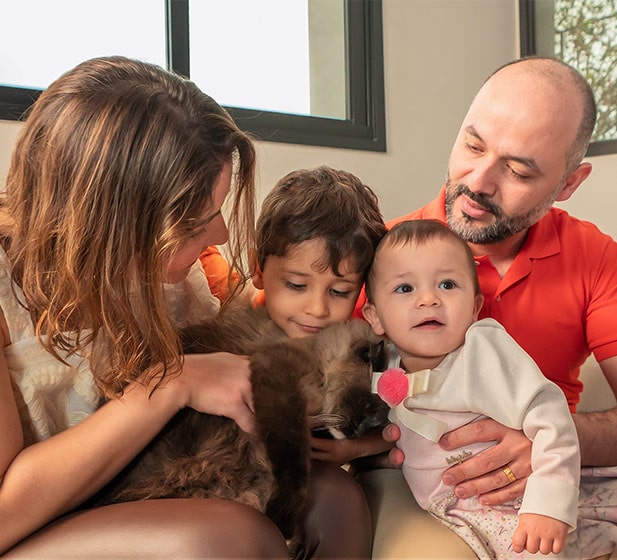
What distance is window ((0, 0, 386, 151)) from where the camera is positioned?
8.71ft

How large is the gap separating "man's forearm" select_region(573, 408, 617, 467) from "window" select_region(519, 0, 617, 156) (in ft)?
6.11

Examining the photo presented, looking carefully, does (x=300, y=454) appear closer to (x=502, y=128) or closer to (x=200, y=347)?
(x=200, y=347)

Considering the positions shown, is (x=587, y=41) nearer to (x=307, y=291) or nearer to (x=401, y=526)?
(x=307, y=291)

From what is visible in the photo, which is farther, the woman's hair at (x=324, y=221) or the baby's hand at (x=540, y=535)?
the woman's hair at (x=324, y=221)

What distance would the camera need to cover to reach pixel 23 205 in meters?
1.33

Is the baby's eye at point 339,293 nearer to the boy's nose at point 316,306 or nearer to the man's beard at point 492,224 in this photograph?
the boy's nose at point 316,306

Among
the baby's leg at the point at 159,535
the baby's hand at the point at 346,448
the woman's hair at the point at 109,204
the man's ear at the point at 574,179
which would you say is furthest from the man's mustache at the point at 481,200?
the baby's leg at the point at 159,535

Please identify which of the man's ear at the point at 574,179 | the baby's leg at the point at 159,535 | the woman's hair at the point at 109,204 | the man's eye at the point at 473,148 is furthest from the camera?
the man's ear at the point at 574,179

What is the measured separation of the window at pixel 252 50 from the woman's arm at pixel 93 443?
153 centimetres

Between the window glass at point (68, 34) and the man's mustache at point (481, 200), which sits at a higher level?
the window glass at point (68, 34)

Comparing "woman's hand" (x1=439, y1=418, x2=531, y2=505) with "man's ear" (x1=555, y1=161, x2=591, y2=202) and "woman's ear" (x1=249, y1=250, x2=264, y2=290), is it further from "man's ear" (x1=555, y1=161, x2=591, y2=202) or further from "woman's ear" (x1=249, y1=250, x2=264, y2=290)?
"man's ear" (x1=555, y1=161, x2=591, y2=202)

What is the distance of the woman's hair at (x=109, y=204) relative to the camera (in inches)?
50.5

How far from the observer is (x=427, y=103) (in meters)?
3.25

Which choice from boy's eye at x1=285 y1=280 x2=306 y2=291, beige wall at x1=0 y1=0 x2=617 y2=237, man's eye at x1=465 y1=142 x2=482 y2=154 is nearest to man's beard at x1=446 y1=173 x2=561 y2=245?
man's eye at x1=465 y1=142 x2=482 y2=154
